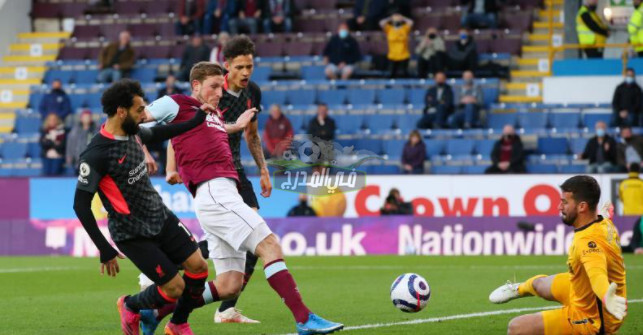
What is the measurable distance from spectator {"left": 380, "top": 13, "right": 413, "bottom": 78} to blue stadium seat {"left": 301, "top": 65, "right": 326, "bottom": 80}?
173cm

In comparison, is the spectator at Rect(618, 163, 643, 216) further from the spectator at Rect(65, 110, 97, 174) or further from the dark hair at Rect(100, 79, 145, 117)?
the dark hair at Rect(100, 79, 145, 117)

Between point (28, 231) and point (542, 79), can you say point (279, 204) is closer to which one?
point (28, 231)

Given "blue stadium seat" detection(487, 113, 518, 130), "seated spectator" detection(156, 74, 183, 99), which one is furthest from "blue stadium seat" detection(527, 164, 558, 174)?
"seated spectator" detection(156, 74, 183, 99)

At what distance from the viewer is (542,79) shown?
28.8 meters

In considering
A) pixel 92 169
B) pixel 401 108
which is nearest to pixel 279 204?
pixel 401 108

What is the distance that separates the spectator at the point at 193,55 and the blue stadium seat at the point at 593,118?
886 cm

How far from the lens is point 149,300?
8883 millimetres

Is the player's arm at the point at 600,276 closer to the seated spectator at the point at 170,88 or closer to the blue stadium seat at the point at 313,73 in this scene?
the seated spectator at the point at 170,88

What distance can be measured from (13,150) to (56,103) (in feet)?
5.03

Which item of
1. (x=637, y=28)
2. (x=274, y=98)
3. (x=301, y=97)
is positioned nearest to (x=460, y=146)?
(x=301, y=97)

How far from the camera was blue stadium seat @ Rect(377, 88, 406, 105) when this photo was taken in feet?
91.4

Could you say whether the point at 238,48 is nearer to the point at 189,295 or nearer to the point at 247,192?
the point at 247,192

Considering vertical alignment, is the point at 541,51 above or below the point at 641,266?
above

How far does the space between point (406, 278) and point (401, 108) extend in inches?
672
